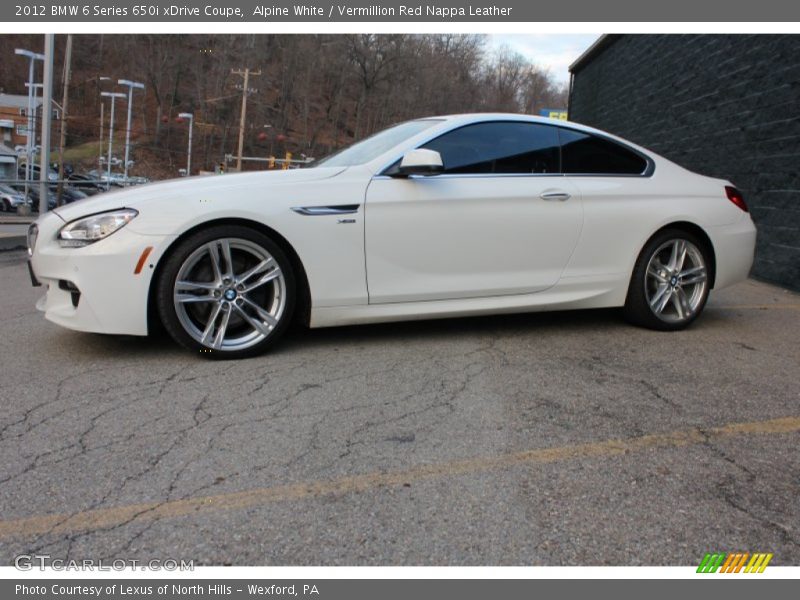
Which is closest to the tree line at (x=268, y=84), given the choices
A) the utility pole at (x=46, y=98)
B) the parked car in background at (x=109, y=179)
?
the parked car in background at (x=109, y=179)

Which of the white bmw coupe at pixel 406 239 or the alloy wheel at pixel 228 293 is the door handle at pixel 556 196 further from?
the alloy wheel at pixel 228 293

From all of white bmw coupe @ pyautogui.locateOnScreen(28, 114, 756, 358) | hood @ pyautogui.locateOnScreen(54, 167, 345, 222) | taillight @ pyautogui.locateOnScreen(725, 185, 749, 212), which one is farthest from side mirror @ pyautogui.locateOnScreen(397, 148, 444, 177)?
taillight @ pyautogui.locateOnScreen(725, 185, 749, 212)

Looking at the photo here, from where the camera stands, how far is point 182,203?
3.69 metres

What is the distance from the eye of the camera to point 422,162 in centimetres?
392

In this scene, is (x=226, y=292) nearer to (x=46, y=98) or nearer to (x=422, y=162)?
(x=422, y=162)

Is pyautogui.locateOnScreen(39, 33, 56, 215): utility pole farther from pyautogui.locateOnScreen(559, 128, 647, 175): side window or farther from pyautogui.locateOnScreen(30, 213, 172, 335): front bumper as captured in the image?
pyautogui.locateOnScreen(559, 128, 647, 175): side window

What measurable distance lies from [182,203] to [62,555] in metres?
2.17

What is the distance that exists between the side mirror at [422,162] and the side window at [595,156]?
1.16 metres

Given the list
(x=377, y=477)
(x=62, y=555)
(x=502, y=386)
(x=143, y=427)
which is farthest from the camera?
(x=502, y=386)

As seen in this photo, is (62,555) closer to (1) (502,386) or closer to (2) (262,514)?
(2) (262,514)

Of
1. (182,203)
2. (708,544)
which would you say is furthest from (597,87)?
(708,544)

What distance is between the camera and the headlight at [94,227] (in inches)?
142

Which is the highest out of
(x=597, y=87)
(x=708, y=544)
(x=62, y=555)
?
(x=597, y=87)

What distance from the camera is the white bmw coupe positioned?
12.0 feet
